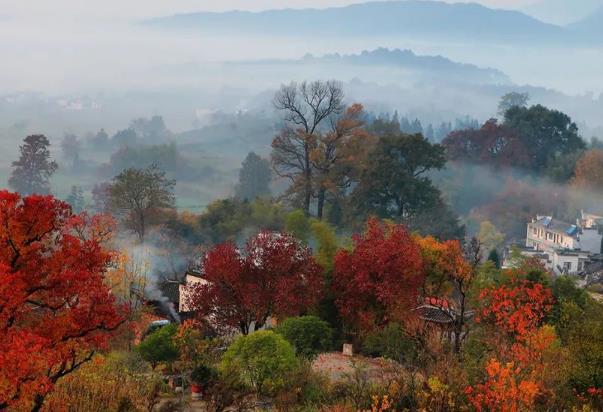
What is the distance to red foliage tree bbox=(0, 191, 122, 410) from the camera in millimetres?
10117

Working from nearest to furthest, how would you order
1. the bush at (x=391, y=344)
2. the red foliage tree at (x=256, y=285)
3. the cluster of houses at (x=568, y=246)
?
the bush at (x=391, y=344) → the red foliage tree at (x=256, y=285) → the cluster of houses at (x=568, y=246)

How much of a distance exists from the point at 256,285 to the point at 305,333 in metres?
2.25

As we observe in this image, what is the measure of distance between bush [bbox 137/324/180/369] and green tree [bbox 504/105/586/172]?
40.7 m

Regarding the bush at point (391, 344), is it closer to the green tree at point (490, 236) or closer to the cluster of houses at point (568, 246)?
the cluster of houses at point (568, 246)

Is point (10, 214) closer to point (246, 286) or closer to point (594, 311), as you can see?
point (246, 286)

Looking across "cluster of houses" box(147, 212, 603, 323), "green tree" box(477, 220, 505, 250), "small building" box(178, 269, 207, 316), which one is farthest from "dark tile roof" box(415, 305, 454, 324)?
"green tree" box(477, 220, 505, 250)

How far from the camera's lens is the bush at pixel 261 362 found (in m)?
13.6

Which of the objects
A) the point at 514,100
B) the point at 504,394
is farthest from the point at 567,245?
the point at 514,100

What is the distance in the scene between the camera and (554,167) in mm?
49781

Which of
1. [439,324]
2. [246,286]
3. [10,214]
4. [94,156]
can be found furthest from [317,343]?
[94,156]

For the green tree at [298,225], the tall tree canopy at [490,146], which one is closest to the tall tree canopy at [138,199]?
the green tree at [298,225]

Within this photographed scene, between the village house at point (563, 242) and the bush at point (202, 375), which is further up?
the bush at point (202, 375)

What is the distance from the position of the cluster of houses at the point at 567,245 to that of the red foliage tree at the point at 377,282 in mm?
14860

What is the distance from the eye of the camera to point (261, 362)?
1365cm
